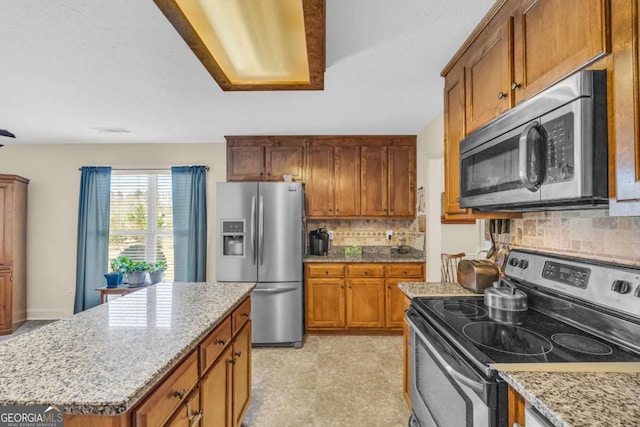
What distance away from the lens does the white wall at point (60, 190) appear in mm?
4270

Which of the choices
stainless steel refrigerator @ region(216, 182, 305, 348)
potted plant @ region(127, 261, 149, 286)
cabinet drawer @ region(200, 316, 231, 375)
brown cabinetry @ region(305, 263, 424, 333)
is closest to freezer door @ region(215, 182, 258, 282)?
stainless steel refrigerator @ region(216, 182, 305, 348)

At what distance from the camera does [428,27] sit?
167 centimetres

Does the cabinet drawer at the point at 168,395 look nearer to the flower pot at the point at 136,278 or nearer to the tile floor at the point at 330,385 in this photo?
the tile floor at the point at 330,385

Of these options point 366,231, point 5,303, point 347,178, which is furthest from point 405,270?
point 5,303

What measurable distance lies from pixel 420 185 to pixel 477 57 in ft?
7.19

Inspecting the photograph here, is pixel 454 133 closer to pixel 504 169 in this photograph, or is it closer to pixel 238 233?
pixel 504 169

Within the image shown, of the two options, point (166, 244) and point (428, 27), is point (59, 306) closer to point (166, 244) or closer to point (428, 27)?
point (166, 244)

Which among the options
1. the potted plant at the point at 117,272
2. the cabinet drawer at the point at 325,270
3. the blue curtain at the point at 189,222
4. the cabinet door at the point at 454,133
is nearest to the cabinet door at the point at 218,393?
the cabinet door at the point at 454,133

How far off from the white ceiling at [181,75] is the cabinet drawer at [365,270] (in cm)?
162

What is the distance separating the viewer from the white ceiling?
1.56 meters

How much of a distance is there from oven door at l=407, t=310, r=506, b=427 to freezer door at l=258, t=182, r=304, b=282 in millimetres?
1822

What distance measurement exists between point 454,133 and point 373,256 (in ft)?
7.13

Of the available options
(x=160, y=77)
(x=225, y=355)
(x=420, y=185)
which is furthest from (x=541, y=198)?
(x=420, y=185)

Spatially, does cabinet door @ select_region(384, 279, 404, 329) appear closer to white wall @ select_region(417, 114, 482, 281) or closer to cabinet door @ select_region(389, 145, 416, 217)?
white wall @ select_region(417, 114, 482, 281)
